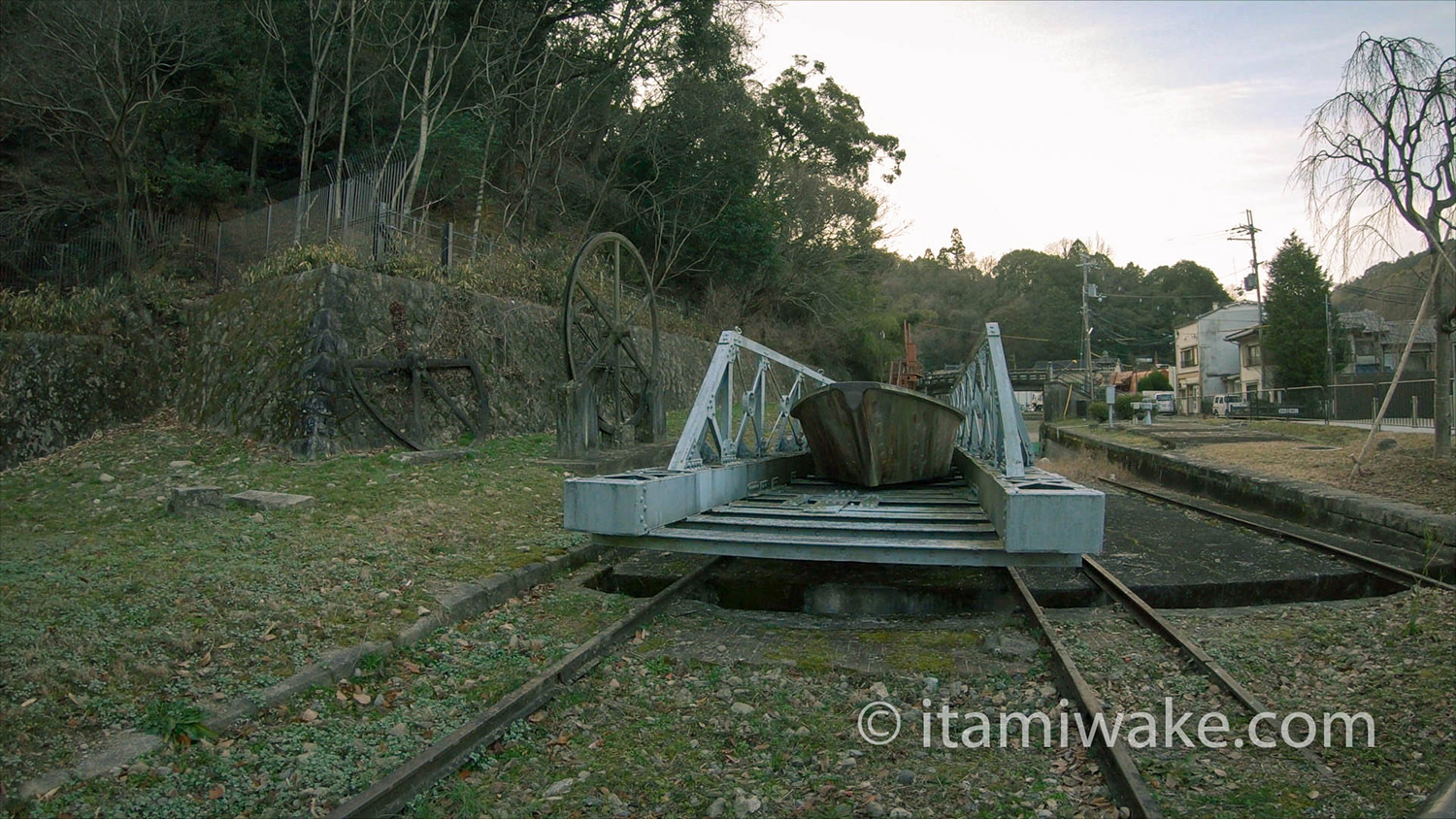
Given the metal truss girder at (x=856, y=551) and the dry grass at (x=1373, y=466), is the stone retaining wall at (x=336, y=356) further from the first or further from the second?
the dry grass at (x=1373, y=466)

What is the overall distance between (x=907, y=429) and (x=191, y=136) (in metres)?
18.5

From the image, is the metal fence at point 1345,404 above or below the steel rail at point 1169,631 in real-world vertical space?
above

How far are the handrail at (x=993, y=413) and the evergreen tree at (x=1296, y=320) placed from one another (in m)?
39.2

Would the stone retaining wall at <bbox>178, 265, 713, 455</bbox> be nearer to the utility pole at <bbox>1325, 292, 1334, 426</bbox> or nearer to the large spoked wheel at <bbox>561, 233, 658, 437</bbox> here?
the large spoked wheel at <bbox>561, 233, 658, 437</bbox>

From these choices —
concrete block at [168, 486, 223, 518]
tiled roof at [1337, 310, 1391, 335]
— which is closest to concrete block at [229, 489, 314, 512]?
concrete block at [168, 486, 223, 518]

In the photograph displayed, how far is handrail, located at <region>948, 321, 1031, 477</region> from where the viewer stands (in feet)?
19.9

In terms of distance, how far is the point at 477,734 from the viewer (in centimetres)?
342

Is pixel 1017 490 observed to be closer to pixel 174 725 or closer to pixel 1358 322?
pixel 174 725

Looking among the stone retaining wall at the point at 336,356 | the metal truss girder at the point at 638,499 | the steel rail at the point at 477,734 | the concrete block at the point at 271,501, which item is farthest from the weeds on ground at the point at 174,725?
the stone retaining wall at the point at 336,356

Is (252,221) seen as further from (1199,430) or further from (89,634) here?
(1199,430)

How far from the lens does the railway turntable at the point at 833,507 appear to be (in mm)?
4938

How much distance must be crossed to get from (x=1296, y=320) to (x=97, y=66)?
47.1 metres

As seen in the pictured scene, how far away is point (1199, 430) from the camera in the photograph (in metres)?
23.7

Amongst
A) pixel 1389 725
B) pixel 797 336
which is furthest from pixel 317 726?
pixel 797 336
